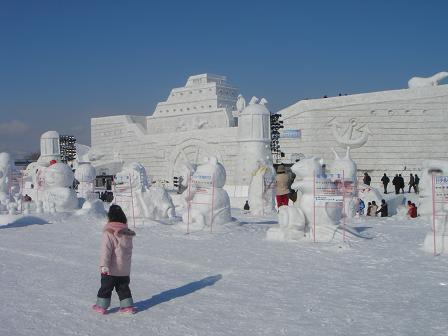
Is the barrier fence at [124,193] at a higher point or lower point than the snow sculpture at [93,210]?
higher

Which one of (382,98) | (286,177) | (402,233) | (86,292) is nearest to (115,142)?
(382,98)

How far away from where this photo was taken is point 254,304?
5.14m

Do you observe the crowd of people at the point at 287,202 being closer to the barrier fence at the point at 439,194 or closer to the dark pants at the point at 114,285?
the barrier fence at the point at 439,194

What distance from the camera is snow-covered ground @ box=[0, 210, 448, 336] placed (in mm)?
4520

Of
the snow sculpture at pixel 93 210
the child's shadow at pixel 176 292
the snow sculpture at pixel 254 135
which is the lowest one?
the child's shadow at pixel 176 292

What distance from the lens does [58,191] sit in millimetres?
13891

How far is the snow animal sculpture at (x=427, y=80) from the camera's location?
82.9 ft

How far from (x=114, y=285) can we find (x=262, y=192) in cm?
1048

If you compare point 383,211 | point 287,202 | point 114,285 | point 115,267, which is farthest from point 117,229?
point 383,211

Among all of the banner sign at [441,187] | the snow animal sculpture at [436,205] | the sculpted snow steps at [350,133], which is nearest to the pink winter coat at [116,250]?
the snow animal sculpture at [436,205]

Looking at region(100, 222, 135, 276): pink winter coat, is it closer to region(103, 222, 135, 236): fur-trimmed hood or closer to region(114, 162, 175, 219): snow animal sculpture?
region(103, 222, 135, 236): fur-trimmed hood

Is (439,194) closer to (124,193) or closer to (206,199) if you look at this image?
(206,199)

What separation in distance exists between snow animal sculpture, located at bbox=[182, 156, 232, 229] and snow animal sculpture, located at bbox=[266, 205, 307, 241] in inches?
74.4

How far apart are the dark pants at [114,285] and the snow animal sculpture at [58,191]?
912 cm
